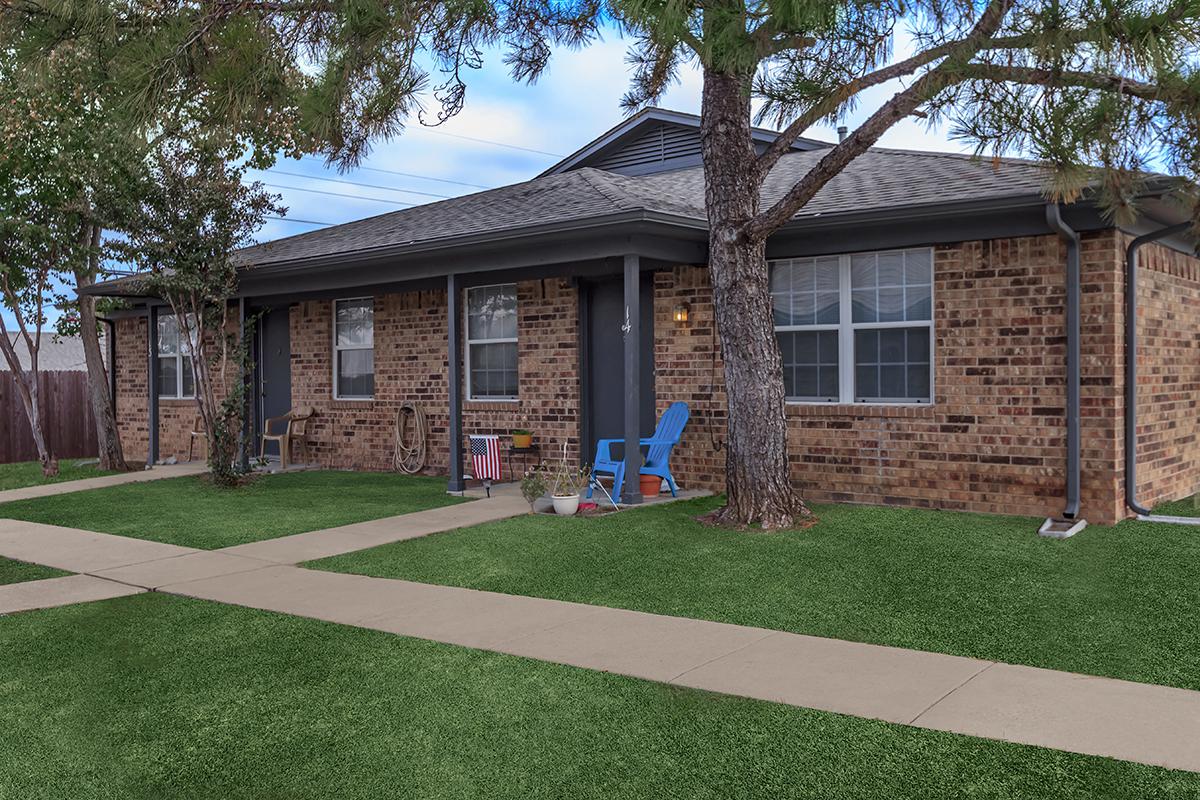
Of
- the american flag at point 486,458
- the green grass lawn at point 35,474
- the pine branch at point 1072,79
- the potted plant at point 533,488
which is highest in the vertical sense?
the pine branch at point 1072,79

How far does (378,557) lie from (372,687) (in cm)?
312

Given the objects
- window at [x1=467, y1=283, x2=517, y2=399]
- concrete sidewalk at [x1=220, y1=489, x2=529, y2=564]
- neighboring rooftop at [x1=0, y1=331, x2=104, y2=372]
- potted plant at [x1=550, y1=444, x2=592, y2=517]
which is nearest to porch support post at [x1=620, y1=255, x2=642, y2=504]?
potted plant at [x1=550, y1=444, x2=592, y2=517]

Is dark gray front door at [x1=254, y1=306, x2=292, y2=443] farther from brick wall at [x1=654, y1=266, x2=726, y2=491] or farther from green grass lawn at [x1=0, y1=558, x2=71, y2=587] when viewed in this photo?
green grass lawn at [x1=0, y1=558, x2=71, y2=587]

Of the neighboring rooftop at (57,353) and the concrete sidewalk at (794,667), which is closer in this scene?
the concrete sidewalk at (794,667)

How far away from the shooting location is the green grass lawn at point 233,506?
30.0ft

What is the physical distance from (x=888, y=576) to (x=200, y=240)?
9112mm

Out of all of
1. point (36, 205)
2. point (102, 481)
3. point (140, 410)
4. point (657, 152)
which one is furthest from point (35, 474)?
point (657, 152)

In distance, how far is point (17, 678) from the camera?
16.0 feet

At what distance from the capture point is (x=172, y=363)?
16516 mm

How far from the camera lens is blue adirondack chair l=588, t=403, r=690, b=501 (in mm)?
9742

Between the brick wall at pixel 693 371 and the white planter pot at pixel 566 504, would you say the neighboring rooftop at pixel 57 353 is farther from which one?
the white planter pot at pixel 566 504

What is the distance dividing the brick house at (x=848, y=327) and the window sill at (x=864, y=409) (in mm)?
21

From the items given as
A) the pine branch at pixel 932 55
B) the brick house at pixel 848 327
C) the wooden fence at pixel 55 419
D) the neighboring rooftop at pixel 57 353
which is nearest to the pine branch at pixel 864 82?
the pine branch at pixel 932 55

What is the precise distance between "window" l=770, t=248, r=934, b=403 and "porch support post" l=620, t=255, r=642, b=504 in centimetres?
146
